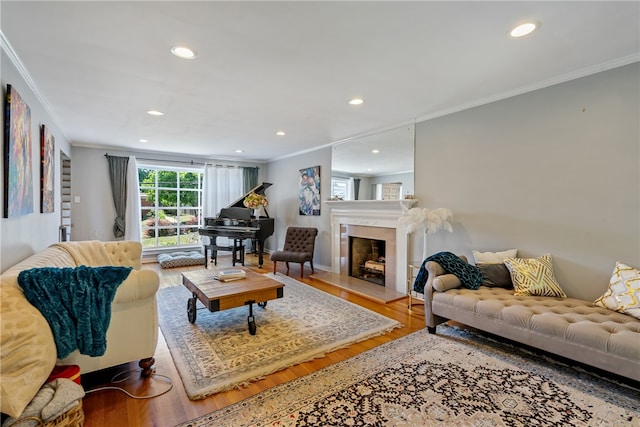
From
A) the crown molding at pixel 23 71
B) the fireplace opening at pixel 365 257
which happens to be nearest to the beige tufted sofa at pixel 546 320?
the fireplace opening at pixel 365 257

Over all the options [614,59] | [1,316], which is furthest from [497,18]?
[1,316]

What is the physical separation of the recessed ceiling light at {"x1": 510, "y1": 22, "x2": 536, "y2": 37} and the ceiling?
0.17 feet

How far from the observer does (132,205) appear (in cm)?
614

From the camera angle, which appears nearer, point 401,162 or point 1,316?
point 1,316

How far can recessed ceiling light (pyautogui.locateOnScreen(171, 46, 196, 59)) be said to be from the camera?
2178 mm

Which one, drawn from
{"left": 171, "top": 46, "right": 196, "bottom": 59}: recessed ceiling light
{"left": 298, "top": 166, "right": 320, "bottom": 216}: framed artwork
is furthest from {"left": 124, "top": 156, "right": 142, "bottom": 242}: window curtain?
{"left": 171, "top": 46, "right": 196, "bottom": 59}: recessed ceiling light

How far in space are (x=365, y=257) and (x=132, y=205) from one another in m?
4.98

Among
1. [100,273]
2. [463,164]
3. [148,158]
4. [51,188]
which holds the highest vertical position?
[148,158]

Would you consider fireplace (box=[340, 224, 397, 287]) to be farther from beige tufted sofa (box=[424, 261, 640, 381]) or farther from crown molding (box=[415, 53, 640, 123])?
crown molding (box=[415, 53, 640, 123])

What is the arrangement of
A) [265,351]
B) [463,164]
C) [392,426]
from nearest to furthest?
1. [392,426]
2. [265,351]
3. [463,164]

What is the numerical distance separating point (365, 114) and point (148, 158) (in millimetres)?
5091

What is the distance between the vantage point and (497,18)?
6.03 feet

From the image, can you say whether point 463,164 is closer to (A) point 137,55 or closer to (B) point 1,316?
(A) point 137,55

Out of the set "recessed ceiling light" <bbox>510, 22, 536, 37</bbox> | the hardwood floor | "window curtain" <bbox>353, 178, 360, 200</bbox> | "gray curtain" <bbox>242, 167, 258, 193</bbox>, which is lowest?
the hardwood floor
